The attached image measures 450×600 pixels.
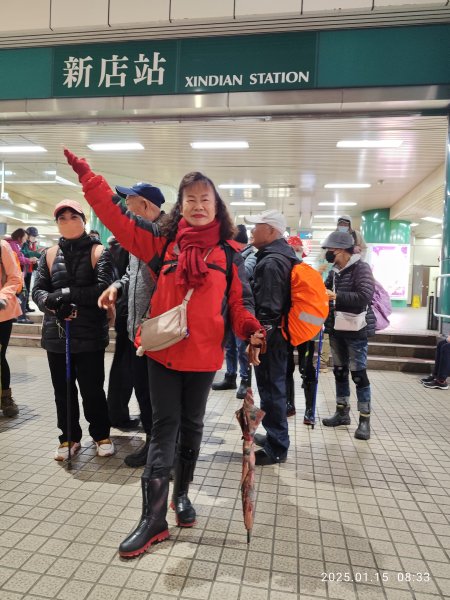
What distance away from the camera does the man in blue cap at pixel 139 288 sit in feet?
7.88

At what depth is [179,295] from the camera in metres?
2.00

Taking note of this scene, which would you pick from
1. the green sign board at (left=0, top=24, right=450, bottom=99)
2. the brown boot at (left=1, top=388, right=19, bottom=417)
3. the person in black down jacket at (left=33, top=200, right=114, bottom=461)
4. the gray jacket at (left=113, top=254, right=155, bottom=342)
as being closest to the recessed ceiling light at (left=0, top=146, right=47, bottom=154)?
the green sign board at (left=0, top=24, right=450, bottom=99)

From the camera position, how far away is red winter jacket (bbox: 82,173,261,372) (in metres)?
1.92

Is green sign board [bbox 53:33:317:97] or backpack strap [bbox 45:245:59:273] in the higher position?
green sign board [bbox 53:33:317:97]

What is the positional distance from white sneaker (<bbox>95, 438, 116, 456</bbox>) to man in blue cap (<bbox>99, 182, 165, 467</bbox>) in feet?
0.56

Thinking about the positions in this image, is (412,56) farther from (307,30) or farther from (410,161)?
(410,161)

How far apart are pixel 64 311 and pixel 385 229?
49.5ft

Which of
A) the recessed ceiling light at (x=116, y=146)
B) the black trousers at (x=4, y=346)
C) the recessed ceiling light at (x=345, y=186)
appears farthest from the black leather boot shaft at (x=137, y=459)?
the recessed ceiling light at (x=345, y=186)

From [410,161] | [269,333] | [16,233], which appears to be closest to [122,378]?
[269,333]

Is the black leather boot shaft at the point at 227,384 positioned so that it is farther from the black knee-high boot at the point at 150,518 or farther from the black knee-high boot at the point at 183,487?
the black knee-high boot at the point at 150,518

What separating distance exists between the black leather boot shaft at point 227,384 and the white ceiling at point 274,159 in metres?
3.41

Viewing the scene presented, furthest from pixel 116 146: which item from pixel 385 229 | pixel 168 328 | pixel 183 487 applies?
pixel 385 229

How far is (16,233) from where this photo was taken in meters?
7.98
